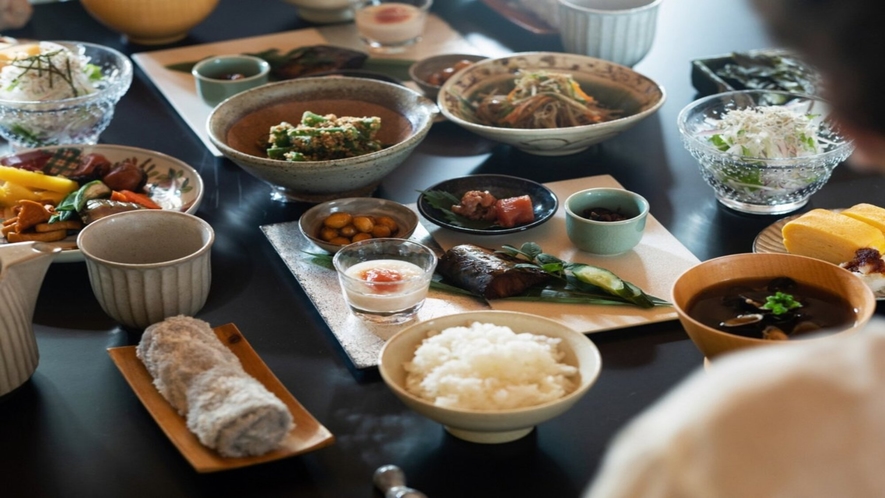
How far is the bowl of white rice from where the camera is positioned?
45.9 inches

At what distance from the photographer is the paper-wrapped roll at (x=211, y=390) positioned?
1.16 meters

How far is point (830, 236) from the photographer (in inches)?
61.8

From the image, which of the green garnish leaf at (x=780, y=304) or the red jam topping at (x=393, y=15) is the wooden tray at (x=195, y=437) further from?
the red jam topping at (x=393, y=15)

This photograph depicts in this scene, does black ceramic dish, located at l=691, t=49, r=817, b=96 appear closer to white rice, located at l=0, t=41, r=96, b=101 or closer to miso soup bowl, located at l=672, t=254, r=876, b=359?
miso soup bowl, located at l=672, t=254, r=876, b=359

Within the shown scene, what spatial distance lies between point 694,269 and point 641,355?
0.16 metres

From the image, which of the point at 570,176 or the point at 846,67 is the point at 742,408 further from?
the point at 570,176

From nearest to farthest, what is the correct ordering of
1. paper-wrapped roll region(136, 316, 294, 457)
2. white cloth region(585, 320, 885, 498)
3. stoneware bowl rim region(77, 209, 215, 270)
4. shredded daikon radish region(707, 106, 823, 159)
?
white cloth region(585, 320, 885, 498)
paper-wrapped roll region(136, 316, 294, 457)
stoneware bowl rim region(77, 209, 215, 270)
shredded daikon radish region(707, 106, 823, 159)

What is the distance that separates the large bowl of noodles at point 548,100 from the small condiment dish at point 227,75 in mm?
492

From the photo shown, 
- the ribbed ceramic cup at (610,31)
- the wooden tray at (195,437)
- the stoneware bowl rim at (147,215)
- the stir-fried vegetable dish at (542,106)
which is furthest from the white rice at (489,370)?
the ribbed ceramic cup at (610,31)

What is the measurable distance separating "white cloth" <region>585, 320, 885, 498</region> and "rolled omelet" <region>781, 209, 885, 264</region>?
1003mm

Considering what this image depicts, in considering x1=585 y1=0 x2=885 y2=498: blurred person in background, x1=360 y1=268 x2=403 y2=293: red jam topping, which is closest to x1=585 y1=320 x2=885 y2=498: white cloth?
x1=585 y1=0 x2=885 y2=498: blurred person in background

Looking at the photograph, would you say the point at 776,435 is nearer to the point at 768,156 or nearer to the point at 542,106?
the point at 768,156

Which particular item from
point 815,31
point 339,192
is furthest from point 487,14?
point 815,31

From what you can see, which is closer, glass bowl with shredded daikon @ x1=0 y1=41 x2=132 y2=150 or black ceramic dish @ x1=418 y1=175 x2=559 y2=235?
black ceramic dish @ x1=418 y1=175 x2=559 y2=235
